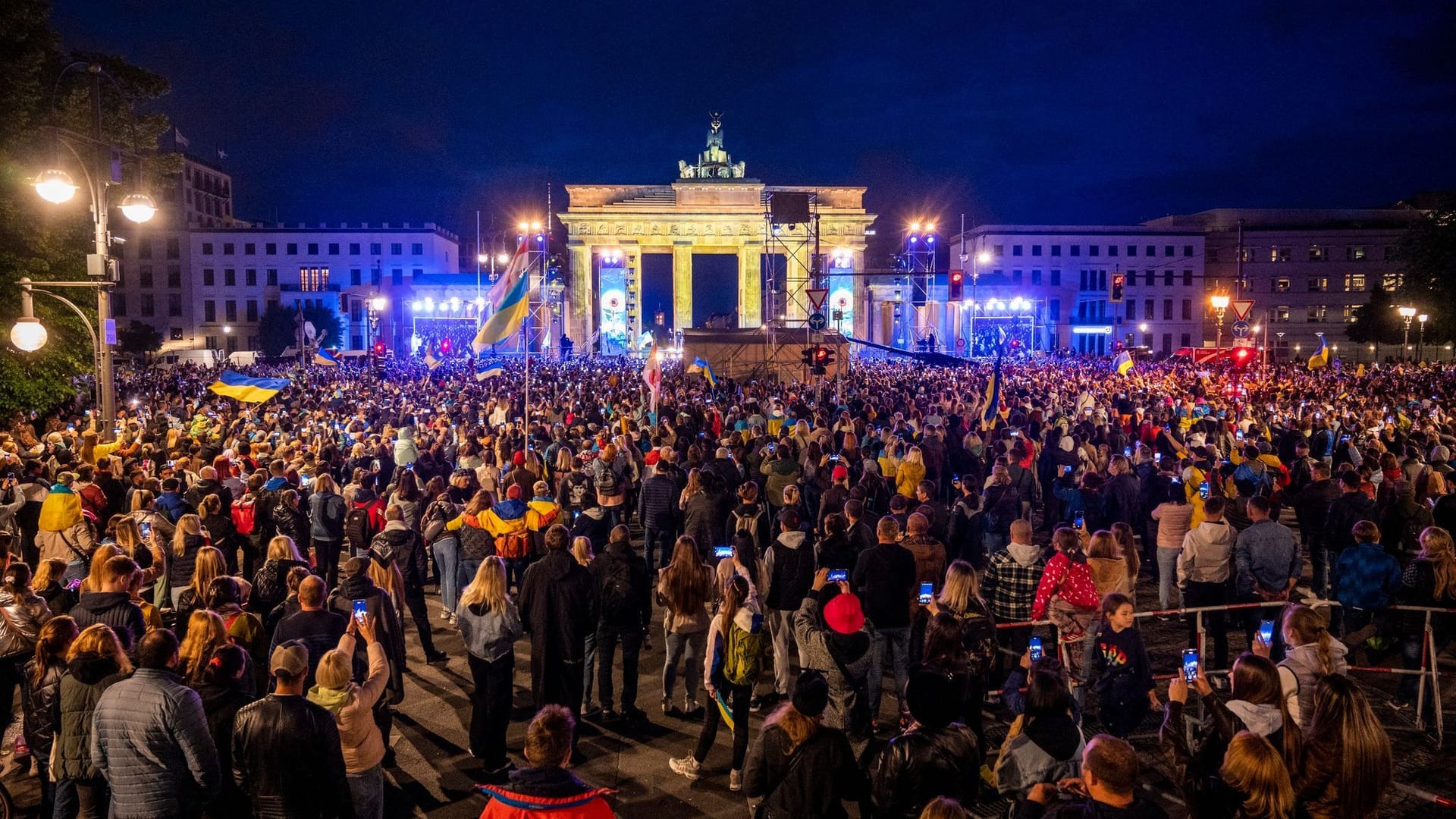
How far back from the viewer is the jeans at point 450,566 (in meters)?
9.37

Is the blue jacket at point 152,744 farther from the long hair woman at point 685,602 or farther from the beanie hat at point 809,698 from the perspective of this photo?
the long hair woman at point 685,602

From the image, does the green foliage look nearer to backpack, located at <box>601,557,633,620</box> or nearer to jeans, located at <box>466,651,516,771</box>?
backpack, located at <box>601,557,633,620</box>

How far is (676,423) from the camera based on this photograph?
1677 centimetres

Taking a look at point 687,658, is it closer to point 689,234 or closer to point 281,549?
point 281,549

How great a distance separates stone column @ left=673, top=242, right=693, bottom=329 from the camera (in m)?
75.1

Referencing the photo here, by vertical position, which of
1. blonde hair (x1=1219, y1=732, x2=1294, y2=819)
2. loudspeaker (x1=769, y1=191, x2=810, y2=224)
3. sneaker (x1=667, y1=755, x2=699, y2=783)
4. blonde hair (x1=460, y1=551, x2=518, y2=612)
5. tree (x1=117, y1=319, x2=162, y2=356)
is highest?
loudspeaker (x1=769, y1=191, x2=810, y2=224)

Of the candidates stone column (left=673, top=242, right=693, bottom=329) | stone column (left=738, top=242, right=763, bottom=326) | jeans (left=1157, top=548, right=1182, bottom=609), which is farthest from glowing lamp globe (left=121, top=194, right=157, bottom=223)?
stone column (left=738, top=242, right=763, bottom=326)

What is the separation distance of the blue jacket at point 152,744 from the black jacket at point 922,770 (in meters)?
3.18

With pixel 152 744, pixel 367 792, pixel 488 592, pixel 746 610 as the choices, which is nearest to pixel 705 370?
pixel 488 592

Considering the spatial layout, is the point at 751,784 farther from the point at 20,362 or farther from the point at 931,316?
the point at 931,316

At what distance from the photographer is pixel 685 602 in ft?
22.9

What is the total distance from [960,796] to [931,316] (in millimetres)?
69359

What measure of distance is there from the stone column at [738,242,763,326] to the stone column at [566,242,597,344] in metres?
11.8

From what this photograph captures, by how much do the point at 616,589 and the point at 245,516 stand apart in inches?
188
